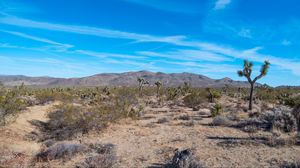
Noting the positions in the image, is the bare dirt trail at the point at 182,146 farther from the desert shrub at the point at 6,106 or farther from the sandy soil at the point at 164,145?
the desert shrub at the point at 6,106

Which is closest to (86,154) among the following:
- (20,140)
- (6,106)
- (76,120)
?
(20,140)

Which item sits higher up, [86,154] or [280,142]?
[280,142]

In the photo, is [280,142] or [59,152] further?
[280,142]

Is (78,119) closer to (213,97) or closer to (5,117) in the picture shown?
(5,117)

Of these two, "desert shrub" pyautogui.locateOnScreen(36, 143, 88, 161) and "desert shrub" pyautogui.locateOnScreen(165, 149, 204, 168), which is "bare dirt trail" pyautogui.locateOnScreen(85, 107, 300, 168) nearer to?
"desert shrub" pyautogui.locateOnScreen(165, 149, 204, 168)

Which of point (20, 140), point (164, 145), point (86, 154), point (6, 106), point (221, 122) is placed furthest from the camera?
point (221, 122)

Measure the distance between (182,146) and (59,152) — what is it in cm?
475

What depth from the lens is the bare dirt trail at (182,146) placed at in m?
10.2

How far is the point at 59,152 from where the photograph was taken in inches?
433

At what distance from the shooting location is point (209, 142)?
13.0 m

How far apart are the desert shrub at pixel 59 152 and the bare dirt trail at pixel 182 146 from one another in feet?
5.24

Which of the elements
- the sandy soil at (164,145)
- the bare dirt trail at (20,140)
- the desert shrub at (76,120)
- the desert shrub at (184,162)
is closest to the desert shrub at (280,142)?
the sandy soil at (164,145)

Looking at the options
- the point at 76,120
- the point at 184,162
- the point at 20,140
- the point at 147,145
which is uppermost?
the point at 76,120

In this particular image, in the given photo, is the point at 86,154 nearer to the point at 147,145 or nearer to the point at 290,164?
the point at 147,145
